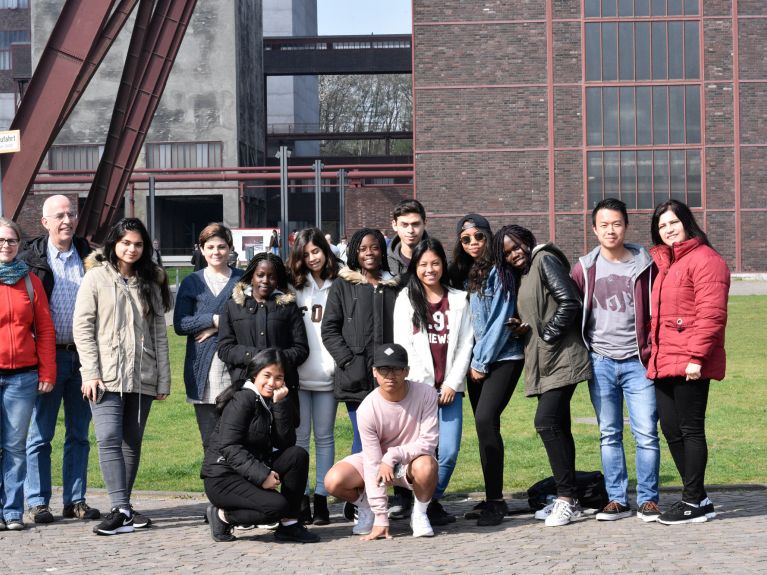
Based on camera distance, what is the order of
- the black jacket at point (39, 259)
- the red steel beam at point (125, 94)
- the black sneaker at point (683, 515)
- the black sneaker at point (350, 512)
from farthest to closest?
the red steel beam at point (125, 94) < the black sneaker at point (350, 512) < the black jacket at point (39, 259) < the black sneaker at point (683, 515)

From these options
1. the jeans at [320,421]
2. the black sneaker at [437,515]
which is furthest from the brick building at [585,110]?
the black sneaker at [437,515]

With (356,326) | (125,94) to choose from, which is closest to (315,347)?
(356,326)

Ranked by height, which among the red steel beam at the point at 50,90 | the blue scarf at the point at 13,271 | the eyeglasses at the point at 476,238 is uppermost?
the red steel beam at the point at 50,90

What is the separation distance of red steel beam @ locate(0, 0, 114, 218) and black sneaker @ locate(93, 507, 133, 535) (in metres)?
6.57

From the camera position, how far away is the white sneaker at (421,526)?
6676mm

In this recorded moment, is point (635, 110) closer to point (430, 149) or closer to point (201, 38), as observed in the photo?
point (430, 149)

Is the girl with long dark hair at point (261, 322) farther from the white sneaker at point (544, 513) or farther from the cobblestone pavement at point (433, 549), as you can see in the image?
the white sneaker at point (544, 513)

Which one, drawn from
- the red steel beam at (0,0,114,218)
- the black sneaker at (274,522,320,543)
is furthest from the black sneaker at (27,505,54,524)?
the red steel beam at (0,0,114,218)

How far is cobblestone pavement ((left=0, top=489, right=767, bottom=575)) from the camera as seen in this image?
19.2 ft

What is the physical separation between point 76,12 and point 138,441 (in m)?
7.52

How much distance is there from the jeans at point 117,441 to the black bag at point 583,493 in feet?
8.19

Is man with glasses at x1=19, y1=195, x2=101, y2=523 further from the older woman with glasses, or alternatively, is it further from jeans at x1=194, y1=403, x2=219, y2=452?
jeans at x1=194, y1=403, x2=219, y2=452

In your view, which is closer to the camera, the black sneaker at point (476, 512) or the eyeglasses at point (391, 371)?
the eyeglasses at point (391, 371)

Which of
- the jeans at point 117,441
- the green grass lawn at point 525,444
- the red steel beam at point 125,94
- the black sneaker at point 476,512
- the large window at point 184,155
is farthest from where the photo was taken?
the large window at point 184,155
